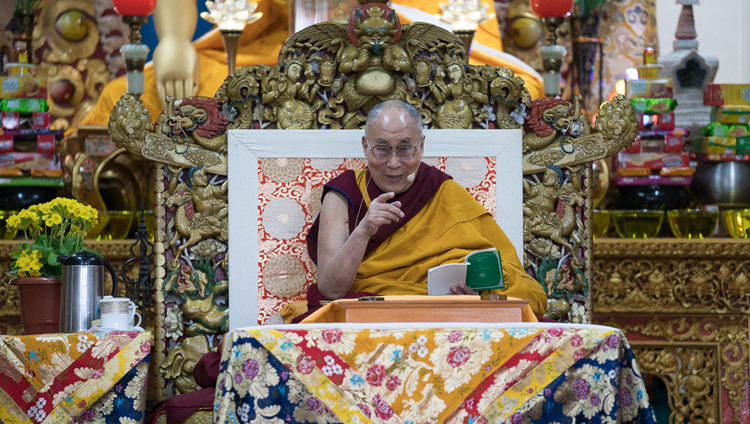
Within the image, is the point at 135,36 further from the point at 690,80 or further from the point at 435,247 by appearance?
the point at 690,80

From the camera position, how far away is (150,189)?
202 inches

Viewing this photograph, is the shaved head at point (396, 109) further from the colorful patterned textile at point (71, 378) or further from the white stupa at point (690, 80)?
the white stupa at point (690, 80)

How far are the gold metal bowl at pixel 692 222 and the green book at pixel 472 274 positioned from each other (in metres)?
1.70

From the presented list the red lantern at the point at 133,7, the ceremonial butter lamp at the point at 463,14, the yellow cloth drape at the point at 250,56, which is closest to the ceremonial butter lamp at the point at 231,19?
the yellow cloth drape at the point at 250,56

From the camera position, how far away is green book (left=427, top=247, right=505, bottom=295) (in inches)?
102

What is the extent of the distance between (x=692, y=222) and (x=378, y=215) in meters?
1.87

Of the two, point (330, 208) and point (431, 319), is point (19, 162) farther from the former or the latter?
point (431, 319)

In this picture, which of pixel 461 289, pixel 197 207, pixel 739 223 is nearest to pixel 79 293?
pixel 197 207

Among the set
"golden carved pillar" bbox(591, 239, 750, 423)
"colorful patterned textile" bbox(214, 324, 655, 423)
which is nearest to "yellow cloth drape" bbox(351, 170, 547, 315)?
"colorful patterned textile" bbox(214, 324, 655, 423)

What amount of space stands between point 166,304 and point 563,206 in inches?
46.9

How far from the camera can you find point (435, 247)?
10.3 ft

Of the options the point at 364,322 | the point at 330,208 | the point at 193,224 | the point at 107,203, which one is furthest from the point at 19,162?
the point at 364,322

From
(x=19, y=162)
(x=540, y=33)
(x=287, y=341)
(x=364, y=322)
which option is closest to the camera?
(x=287, y=341)

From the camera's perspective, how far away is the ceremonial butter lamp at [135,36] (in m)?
3.68
